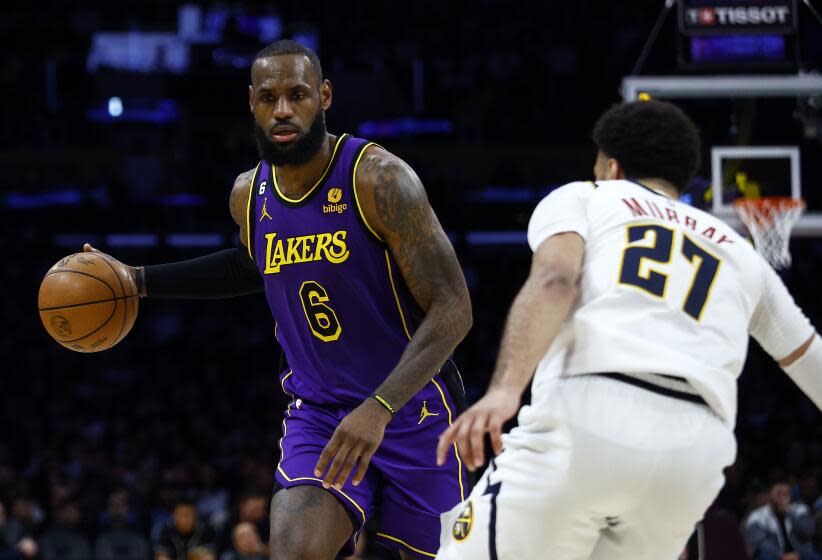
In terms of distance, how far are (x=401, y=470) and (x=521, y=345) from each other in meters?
1.28

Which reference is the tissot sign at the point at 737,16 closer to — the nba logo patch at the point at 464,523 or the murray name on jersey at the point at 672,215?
the murray name on jersey at the point at 672,215

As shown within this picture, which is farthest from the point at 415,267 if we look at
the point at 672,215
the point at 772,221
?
the point at 772,221

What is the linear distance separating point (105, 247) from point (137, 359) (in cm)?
164

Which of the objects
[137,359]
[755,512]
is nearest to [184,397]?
[137,359]

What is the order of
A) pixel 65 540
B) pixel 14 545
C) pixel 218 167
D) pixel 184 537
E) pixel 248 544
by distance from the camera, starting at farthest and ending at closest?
pixel 218 167, pixel 65 540, pixel 14 545, pixel 184 537, pixel 248 544

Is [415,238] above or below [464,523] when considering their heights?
above

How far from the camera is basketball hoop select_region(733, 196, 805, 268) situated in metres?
8.41

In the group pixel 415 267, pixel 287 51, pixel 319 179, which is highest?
pixel 287 51

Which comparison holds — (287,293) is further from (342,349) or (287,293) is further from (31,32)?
(31,32)

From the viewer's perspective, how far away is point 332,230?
4.00 meters

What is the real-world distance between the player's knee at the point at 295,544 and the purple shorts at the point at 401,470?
0.22 meters

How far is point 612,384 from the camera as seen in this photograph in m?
2.86

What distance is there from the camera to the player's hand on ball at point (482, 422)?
2.73m

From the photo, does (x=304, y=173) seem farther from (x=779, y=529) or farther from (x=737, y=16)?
(x=779, y=529)
